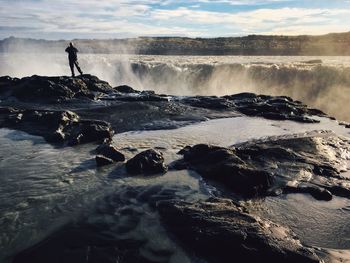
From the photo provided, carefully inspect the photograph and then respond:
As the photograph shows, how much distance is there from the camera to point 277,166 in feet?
41.2

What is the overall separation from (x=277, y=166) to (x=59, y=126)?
862cm

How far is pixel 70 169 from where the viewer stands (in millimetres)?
12320

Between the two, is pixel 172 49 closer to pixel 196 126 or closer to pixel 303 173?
pixel 196 126

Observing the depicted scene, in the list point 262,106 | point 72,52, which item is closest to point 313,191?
point 262,106

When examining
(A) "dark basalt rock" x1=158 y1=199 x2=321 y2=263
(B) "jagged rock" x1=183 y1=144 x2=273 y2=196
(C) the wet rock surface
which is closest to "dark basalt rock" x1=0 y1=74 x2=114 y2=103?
(C) the wet rock surface

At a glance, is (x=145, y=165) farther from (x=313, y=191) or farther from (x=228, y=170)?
(x=313, y=191)

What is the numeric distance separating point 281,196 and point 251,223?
2729 mm

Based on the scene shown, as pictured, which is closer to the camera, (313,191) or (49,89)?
(313,191)

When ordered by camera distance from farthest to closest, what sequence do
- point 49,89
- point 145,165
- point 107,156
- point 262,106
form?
point 49,89
point 262,106
point 107,156
point 145,165

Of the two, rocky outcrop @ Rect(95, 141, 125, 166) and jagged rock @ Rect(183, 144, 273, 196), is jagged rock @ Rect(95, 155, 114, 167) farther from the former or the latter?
jagged rock @ Rect(183, 144, 273, 196)

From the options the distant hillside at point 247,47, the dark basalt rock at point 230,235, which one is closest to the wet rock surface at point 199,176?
the dark basalt rock at point 230,235

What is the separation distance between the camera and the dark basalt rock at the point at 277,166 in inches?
430

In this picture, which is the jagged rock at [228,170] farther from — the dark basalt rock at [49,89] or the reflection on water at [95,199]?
the dark basalt rock at [49,89]

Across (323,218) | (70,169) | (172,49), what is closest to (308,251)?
(323,218)
